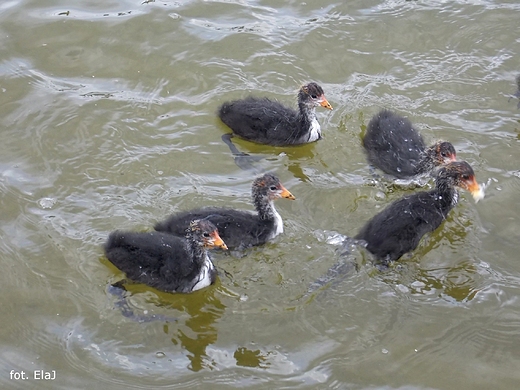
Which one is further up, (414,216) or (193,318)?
(414,216)

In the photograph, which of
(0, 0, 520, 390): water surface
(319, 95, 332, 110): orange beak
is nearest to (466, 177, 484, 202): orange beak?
(0, 0, 520, 390): water surface

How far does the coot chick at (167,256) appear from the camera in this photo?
5648mm

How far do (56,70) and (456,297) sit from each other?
5606 millimetres

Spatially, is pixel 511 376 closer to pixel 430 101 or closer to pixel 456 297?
pixel 456 297

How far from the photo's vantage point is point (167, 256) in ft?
18.6

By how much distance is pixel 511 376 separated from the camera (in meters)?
5.14

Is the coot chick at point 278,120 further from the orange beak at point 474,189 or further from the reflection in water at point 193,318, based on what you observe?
the reflection in water at point 193,318

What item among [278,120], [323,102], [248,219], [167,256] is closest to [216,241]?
[167,256]

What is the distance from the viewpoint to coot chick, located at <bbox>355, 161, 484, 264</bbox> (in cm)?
595

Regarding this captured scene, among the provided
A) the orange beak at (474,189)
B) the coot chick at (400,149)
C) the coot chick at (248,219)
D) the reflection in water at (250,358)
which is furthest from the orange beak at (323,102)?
the reflection in water at (250,358)

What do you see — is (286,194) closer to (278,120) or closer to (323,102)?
(278,120)

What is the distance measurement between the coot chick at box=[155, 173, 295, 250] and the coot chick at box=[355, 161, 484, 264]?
32.1 inches

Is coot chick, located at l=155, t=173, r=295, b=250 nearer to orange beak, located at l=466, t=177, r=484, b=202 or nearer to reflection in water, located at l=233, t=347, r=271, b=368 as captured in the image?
reflection in water, located at l=233, t=347, r=271, b=368

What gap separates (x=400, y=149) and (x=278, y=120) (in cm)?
139
